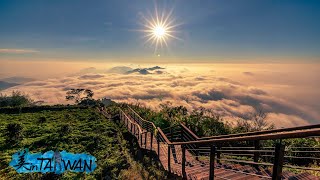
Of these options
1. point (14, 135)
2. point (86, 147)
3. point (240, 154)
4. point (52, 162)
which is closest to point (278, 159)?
point (240, 154)

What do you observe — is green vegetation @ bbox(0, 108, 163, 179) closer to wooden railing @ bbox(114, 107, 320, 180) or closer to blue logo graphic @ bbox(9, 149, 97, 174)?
blue logo graphic @ bbox(9, 149, 97, 174)

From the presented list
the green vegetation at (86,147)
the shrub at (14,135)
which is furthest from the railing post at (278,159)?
the shrub at (14,135)


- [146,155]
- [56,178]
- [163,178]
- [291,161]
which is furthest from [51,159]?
[291,161]

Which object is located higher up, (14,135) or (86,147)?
(14,135)

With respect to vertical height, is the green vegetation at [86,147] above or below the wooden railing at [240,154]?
below

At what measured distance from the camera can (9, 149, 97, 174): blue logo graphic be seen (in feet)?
33.6

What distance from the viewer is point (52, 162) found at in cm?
1107

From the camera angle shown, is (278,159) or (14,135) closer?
(278,159)

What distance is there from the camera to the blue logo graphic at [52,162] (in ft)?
33.6

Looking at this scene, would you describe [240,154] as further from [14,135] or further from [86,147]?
[14,135]

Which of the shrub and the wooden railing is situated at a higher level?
the wooden railing

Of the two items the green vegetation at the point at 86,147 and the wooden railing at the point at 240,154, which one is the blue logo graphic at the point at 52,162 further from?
the wooden railing at the point at 240,154

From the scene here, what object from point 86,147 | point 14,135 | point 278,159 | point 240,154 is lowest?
point 86,147

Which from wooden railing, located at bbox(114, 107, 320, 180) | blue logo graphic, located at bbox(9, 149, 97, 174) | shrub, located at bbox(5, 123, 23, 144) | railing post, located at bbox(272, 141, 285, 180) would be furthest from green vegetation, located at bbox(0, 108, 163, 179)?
railing post, located at bbox(272, 141, 285, 180)
